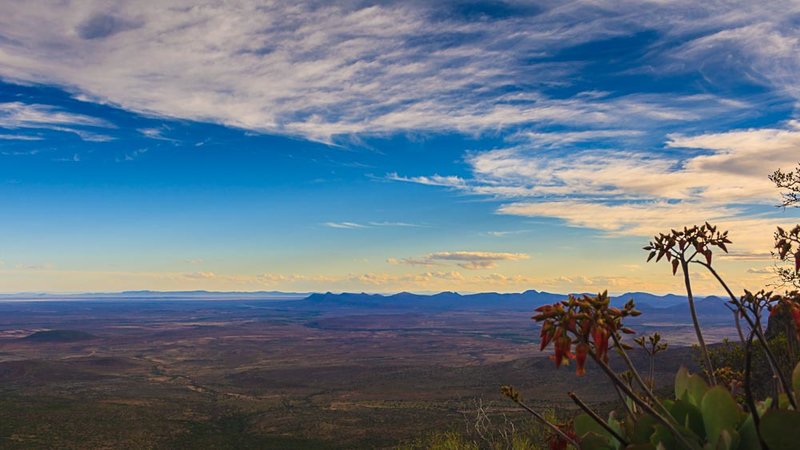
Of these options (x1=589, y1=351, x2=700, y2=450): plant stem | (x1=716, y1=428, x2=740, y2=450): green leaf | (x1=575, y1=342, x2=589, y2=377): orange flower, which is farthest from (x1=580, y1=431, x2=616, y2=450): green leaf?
(x1=575, y1=342, x2=589, y2=377): orange flower

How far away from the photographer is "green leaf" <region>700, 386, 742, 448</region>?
295 cm

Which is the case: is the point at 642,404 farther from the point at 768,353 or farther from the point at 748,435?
the point at 768,353

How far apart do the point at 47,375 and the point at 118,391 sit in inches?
901

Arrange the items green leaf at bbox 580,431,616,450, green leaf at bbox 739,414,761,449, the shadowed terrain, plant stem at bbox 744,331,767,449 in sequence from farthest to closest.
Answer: the shadowed terrain < green leaf at bbox 580,431,616,450 < green leaf at bbox 739,414,761,449 < plant stem at bbox 744,331,767,449

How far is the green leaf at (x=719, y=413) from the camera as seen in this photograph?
2949 mm

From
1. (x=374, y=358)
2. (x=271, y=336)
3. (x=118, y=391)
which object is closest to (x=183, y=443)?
(x=118, y=391)

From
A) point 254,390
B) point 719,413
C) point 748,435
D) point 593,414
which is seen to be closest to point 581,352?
point 593,414

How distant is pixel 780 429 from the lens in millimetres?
2725

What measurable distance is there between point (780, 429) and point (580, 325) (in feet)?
3.47

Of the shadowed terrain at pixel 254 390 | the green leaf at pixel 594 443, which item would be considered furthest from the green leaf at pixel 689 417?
Answer: the shadowed terrain at pixel 254 390

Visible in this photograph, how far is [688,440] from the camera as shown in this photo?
2.91 m

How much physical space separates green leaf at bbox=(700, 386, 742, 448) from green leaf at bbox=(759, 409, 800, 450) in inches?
7.8

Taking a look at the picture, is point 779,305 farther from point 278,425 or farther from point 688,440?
point 278,425

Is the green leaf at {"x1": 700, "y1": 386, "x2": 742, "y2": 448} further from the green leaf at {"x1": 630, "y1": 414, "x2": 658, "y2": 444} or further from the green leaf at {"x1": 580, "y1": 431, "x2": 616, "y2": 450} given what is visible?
the green leaf at {"x1": 580, "y1": 431, "x2": 616, "y2": 450}
